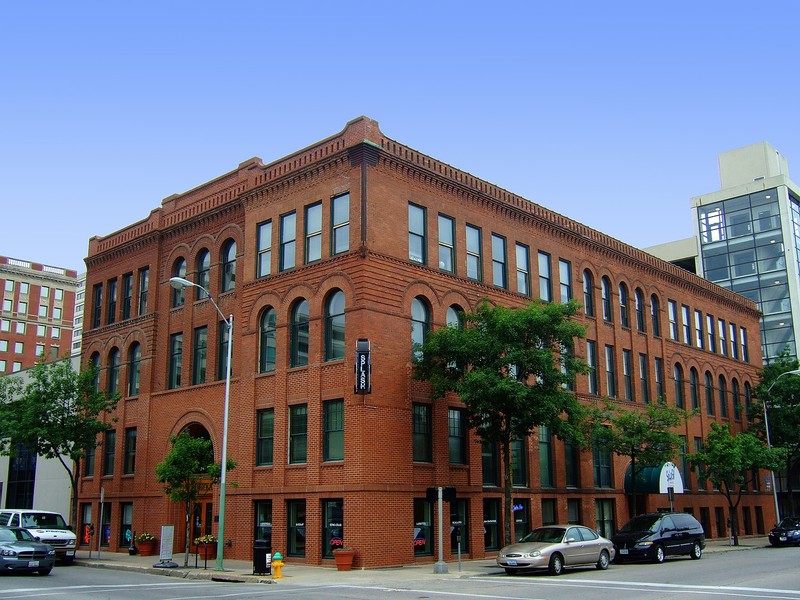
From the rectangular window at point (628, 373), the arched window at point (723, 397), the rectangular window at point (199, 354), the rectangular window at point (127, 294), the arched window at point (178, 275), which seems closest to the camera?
the rectangular window at point (199, 354)

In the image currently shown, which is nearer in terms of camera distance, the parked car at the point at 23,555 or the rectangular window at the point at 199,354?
the parked car at the point at 23,555

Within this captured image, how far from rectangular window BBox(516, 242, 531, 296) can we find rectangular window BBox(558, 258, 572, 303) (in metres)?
2.64

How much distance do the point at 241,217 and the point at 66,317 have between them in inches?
3292

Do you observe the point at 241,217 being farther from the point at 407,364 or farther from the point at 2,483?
the point at 2,483

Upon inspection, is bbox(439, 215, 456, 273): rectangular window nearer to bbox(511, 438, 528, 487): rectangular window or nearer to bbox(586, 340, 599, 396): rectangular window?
bbox(511, 438, 528, 487): rectangular window

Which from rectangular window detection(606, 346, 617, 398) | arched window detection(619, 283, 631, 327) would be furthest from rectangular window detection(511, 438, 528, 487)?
arched window detection(619, 283, 631, 327)

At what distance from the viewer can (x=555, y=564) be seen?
24297 mm

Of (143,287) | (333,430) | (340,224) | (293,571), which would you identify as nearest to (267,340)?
(333,430)

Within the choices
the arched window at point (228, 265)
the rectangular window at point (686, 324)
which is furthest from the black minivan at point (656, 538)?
the rectangular window at point (686, 324)

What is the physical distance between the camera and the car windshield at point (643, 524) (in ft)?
95.6

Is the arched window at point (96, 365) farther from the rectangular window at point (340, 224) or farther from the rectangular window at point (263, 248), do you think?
the rectangular window at point (340, 224)

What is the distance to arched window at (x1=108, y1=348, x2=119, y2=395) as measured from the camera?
4022 cm

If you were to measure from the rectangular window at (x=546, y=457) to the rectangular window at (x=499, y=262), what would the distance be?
6609mm

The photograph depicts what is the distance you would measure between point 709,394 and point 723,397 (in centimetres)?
247
